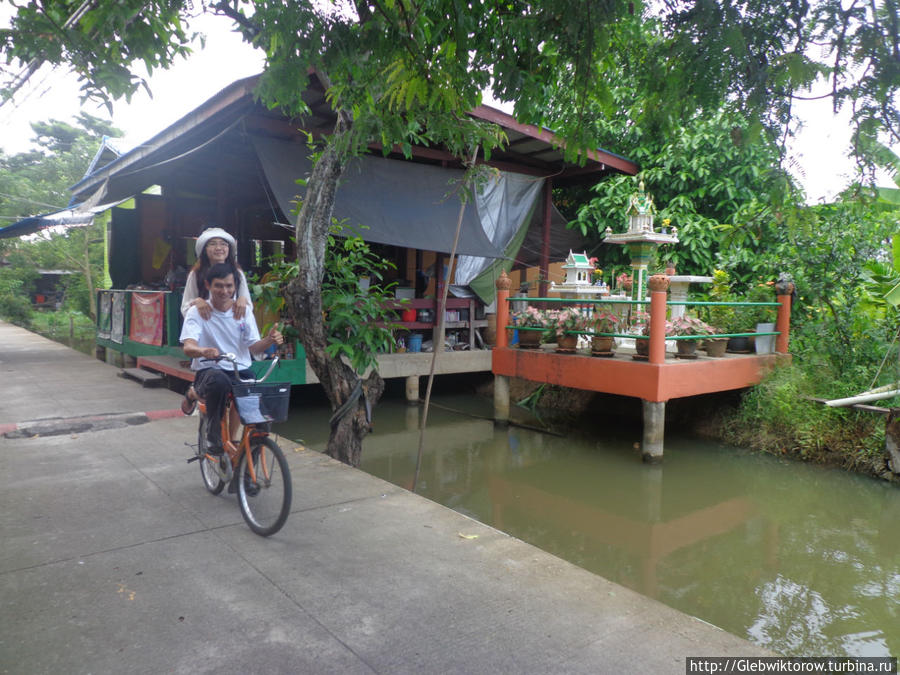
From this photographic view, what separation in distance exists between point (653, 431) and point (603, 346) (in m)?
1.23

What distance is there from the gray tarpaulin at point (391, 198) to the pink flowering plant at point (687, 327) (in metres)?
2.80

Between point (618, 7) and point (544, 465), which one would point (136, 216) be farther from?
point (618, 7)

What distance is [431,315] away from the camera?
1020 cm

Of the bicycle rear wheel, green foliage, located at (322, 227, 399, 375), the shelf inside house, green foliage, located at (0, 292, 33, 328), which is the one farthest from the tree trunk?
green foliage, located at (0, 292, 33, 328)

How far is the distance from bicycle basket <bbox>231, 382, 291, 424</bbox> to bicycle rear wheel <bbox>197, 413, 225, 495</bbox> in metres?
0.64

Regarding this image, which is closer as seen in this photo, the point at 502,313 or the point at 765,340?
the point at 765,340

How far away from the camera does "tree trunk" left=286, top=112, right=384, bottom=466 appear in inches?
195

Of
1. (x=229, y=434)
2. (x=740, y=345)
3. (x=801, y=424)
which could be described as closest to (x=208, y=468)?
(x=229, y=434)

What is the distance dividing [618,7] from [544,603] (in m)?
2.47

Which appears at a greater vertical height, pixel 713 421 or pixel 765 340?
pixel 765 340

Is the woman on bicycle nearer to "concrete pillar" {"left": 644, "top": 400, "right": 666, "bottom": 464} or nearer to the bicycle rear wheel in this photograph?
the bicycle rear wheel

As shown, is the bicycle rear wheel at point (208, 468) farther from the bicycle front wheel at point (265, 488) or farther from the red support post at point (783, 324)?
the red support post at point (783, 324)

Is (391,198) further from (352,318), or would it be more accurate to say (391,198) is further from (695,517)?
(695,517)

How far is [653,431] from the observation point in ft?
23.7
